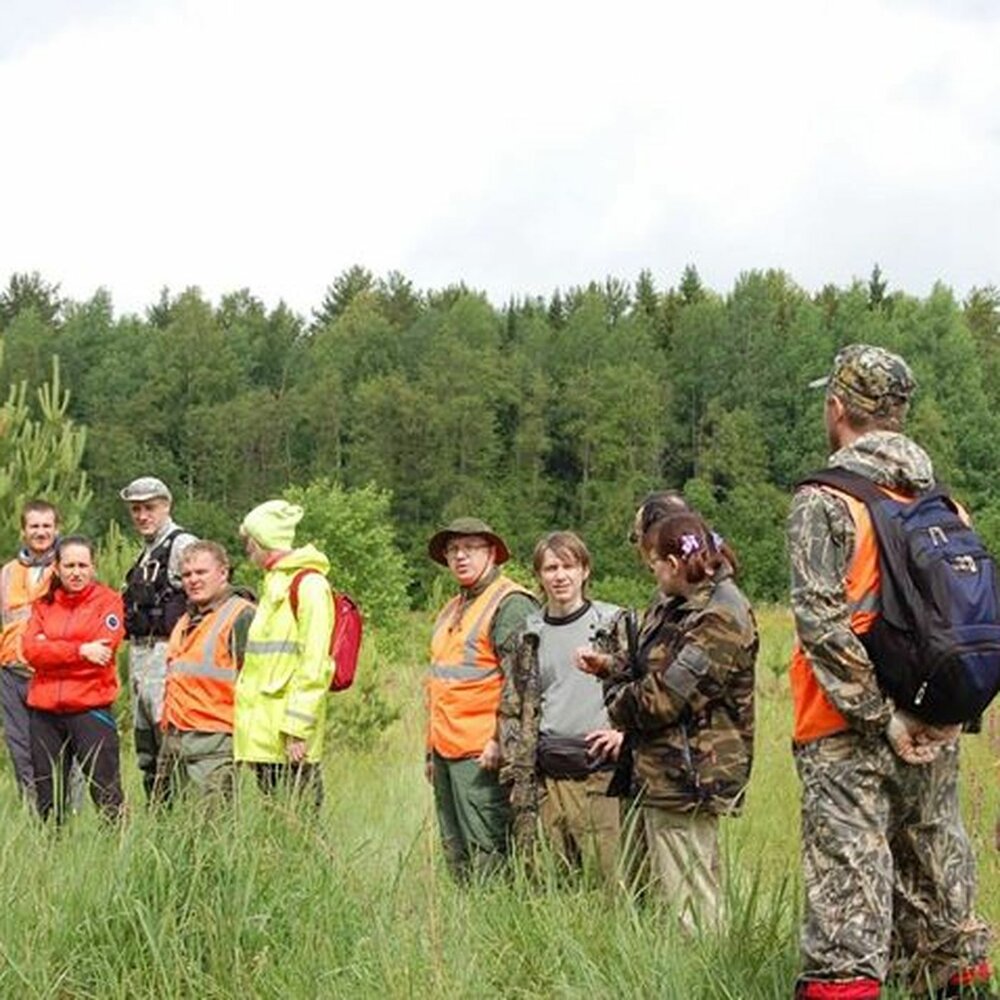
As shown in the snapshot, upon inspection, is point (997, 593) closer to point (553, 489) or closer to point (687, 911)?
Answer: point (687, 911)

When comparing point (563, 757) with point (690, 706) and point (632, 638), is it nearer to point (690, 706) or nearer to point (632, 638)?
point (632, 638)

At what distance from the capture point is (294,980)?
14.4 feet

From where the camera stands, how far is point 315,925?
4.68 m

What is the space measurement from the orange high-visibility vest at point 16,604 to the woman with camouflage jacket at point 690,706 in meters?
4.52

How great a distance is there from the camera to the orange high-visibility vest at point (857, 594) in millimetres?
3959

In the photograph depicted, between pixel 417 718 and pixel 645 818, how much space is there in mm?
9881

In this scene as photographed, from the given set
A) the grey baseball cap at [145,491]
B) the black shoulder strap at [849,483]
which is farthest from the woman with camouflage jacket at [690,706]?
the grey baseball cap at [145,491]

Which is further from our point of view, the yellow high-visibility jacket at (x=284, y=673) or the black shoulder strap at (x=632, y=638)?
the yellow high-visibility jacket at (x=284, y=673)

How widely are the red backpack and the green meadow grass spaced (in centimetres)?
160

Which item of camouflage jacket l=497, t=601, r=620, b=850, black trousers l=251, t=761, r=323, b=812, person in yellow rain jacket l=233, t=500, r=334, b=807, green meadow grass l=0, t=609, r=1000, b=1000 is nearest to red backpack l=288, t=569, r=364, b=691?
person in yellow rain jacket l=233, t=500, r=334, b=807

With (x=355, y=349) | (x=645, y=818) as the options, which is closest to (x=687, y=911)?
(x=645, y=818)

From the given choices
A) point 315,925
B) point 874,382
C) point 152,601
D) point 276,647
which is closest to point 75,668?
point 152,601

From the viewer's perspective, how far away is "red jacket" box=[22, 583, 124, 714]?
26.4 ft

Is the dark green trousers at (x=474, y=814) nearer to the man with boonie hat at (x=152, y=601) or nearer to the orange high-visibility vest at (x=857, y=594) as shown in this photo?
the man with boonie hat at (x=152, y=601)
